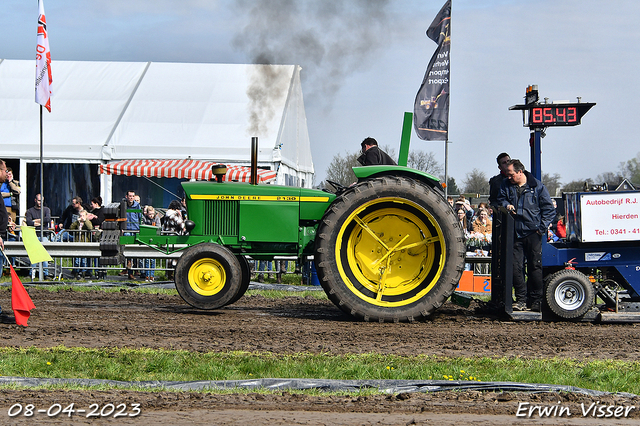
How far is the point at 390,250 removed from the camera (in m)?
7.50

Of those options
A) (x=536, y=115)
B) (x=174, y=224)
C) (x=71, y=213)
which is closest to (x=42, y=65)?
(x=71, y=213)

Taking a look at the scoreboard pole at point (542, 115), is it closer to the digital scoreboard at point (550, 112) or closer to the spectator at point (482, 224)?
the digital scoreboard at point (550, 112)

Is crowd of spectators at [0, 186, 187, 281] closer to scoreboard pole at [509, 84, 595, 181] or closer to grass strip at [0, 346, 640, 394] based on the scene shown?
scoreboard pole at [509, 84, 595, 181]

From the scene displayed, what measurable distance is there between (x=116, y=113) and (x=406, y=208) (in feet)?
39.1

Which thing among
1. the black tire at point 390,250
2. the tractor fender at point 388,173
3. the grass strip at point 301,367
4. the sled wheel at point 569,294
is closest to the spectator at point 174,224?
the black tire at point 390,250

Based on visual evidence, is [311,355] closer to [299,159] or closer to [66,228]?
[66,228]

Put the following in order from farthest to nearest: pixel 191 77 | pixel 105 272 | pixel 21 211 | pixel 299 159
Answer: pixel 299 159
pixel 191 77
pixel 21 211
pixel 105 272

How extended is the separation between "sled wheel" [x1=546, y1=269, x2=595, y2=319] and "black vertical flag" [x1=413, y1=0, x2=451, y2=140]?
20.6 feet

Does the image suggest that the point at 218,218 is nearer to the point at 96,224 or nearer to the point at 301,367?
the point at 301,367

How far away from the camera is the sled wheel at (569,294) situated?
24.9 feet

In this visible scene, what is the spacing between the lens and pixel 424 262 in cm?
760

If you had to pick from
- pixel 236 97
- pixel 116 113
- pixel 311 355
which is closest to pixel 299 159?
pixel 236 97

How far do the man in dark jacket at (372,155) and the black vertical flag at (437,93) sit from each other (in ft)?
18.4

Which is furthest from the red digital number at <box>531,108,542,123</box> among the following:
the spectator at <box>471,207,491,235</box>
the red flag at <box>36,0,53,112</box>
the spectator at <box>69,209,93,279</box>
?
the red flag at <box>36,0,53,112</box>
